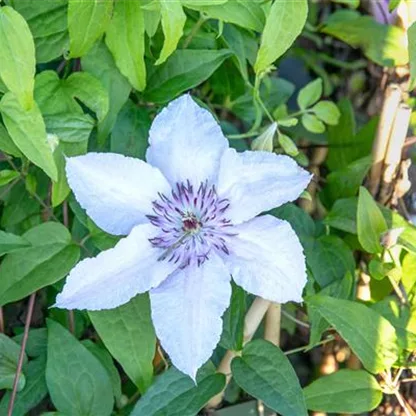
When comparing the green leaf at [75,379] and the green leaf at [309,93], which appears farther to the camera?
the green leaf at [309,93]

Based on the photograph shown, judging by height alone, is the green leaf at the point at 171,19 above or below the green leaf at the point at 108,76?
above

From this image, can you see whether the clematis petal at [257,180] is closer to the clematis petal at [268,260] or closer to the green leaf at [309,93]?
the clematis petal at [268,260]

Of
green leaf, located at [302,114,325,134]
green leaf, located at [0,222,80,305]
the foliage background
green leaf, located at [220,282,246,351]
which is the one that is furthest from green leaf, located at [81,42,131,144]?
green leaf, located at [302,114,325,134]

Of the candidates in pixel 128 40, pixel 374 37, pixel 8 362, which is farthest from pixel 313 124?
pixel 8 362

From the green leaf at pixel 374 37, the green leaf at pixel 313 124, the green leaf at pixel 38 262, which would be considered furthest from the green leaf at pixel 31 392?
the green leaf at pixel 374 37

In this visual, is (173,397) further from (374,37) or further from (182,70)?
(374,37)
